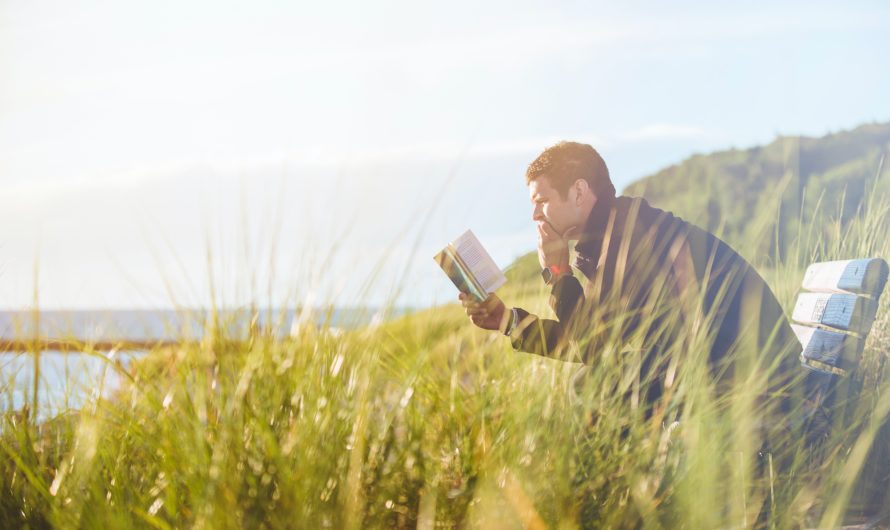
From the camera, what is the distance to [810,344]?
3.70 metres

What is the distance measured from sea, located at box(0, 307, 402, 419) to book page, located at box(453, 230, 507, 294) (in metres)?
0.46

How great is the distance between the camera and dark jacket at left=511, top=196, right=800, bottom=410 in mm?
2783

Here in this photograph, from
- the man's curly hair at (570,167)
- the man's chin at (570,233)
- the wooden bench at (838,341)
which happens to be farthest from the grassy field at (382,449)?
the man's curly hair at (570,167)

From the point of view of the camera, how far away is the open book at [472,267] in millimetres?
2900

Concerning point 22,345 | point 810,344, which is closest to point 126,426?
point 22,345

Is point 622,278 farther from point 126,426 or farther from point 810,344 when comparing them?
point 126,426

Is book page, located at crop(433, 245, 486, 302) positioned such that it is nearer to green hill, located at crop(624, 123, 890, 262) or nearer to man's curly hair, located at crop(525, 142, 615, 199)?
man's curly hair, located at crop(525, 142, 615, 199)

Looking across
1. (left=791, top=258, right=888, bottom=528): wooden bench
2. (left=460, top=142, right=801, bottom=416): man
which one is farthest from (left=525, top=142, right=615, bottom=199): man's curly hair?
(left=791, top=258, right=888, bottom=528): wooden bench

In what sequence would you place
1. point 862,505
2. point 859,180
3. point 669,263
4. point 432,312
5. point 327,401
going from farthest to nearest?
1. point 859,180
2. point 862,505
3. point 669,263
4. point 432,312
5. point 327,401

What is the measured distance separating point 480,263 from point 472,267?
3 centimetres

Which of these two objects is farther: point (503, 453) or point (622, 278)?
point (622, 278)

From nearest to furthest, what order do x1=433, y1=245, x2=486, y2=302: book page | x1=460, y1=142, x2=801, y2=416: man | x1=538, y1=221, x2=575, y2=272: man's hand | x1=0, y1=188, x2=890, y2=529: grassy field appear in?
x1=0, y1=188, x2=890, y2=529: grassy field → x1=460, y1=142, x2=801, y2=416: man → x1=433, y1=245, x2=486, y2=302: book page → x1=538, y1=221, x2=575, y2=272: man's hand

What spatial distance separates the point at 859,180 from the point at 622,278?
18.6 metres

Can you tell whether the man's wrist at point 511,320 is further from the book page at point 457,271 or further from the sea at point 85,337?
the sea at point 85,337
